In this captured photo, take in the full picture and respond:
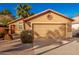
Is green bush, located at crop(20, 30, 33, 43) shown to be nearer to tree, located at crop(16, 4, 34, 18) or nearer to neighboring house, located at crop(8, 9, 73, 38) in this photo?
neighboring house, located at crop(8, 9, 73, 38)

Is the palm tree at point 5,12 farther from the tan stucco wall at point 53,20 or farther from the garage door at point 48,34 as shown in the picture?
the garage door at point 48,34

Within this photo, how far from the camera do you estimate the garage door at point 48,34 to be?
52.1 feet

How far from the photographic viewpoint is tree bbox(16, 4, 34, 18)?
15.7 m

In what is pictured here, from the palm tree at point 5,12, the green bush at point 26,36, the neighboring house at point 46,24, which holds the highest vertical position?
the palm tree at point 5,12

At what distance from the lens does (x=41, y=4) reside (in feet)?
51.7

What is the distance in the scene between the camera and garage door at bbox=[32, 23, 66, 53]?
1588cm

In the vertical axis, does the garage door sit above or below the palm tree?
below

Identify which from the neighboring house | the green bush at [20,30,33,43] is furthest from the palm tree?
the green bush at [20,30,33,43]

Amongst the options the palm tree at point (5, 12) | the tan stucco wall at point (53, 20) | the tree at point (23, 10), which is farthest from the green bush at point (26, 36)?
the palm tree at point (5, 12)

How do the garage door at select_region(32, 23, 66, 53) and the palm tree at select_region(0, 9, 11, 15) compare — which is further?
the garage door at select_region(32, 23, 66, 53)

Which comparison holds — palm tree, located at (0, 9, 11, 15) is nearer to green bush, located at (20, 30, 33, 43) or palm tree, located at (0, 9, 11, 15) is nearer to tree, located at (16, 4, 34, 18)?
tree, located at (16, 4, 34, 18)

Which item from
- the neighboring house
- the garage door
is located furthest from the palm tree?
the garage door

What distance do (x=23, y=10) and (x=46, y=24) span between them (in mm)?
837

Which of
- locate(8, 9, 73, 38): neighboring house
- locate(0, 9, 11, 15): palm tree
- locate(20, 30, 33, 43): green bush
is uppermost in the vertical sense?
locate(0, 9, 11, 15): palm tree
